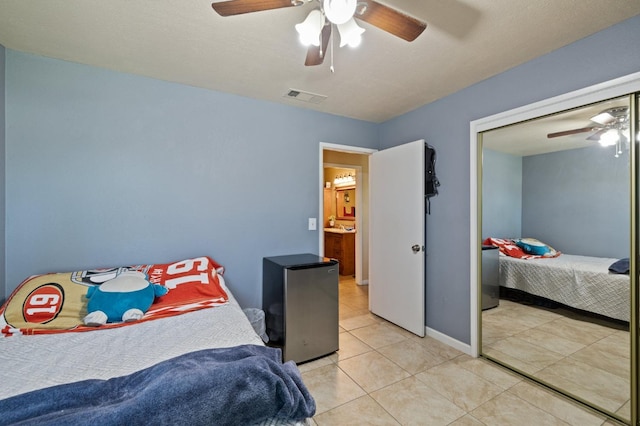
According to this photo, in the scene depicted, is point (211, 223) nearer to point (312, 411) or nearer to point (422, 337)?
point (312, 411)

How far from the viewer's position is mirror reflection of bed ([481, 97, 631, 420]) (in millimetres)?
1723

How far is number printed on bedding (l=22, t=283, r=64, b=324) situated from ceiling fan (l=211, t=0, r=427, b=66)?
188cm

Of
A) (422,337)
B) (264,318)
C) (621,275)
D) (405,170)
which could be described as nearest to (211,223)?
(264,318)

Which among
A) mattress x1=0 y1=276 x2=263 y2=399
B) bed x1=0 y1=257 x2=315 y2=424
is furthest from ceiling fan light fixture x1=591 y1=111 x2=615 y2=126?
mattress x1=0 y1=276 x2=263 y2=399

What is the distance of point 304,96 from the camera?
2662mm

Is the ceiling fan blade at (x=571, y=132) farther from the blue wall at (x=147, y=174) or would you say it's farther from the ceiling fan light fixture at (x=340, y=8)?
the blue wall at (x=147, y=174)

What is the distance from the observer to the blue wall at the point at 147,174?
1953mm

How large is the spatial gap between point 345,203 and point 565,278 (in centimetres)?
465

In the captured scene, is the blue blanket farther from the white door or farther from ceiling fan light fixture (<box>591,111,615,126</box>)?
ceiling fan light fixture (<box>591,111,615,126</box>)

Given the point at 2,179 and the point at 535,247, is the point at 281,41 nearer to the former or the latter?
the point at 2,179

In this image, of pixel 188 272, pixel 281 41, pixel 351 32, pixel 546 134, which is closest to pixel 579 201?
pixel 546 134

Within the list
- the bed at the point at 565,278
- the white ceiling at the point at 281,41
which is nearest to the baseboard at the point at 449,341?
the bed at the point at 565,278

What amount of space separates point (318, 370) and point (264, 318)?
0.70m

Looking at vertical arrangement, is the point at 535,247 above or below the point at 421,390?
above
